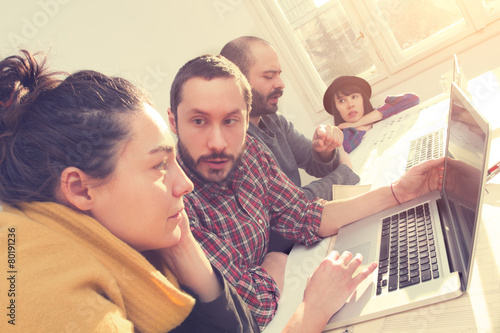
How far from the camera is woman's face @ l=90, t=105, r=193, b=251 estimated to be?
2.32ft

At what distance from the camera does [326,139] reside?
1.80m

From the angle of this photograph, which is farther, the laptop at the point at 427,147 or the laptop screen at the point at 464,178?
the laptop at the point at 427,147

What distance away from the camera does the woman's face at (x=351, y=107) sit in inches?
114

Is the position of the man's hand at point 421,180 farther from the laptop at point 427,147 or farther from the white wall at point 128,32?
the white wall at point 128,32

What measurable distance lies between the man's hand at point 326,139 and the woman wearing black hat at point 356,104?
90 centimetres

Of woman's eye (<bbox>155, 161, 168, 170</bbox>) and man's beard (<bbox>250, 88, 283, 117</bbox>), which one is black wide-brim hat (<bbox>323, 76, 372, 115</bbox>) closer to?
man's beard (<bbox>250, 88, 283, 117</bbox>)

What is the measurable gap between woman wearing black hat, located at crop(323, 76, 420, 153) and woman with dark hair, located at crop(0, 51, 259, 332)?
7.04 feet

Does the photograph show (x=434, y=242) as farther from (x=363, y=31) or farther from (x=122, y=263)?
(x=363, y=31)

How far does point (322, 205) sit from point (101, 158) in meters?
0.81

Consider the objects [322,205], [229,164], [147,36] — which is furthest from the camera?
[147,36]

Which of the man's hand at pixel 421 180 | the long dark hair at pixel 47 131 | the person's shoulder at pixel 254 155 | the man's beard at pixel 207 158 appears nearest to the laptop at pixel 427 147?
the man's hand at pixel 421 180

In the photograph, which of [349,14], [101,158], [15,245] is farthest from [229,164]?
[349,14]

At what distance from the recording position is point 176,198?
777mm

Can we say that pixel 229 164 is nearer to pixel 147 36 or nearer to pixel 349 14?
pixel 147 36
